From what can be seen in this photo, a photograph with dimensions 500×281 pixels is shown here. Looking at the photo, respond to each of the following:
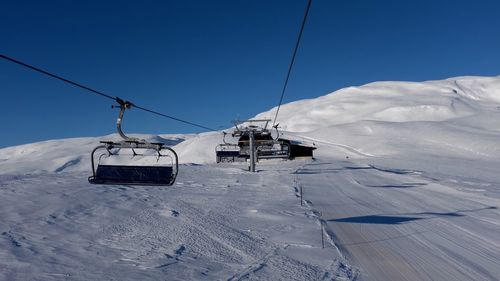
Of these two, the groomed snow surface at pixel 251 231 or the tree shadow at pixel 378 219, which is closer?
the groomed snow surface at pixel 251 231

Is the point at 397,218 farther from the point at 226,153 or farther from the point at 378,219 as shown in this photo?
the point at 226,153

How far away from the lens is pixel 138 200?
13922 mm

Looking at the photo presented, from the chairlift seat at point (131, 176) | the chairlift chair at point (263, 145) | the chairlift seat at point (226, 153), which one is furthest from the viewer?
the chairlift seat at point (226, 153)

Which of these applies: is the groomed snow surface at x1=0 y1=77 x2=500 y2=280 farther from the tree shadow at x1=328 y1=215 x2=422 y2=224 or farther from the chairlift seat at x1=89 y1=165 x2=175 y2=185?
the chairlift seat at x1=89 y1=165 x2=175 y2=185

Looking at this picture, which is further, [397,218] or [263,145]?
[263,145]

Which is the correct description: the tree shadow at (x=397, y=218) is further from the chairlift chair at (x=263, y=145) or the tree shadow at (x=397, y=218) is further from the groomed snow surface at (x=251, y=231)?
the chairlift chair at (x=263, y=145)

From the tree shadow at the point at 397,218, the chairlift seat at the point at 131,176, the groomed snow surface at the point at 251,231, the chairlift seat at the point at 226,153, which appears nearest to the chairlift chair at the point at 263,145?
the groomed snow surface at the point at 251,231

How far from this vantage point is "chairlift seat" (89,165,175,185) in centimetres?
991

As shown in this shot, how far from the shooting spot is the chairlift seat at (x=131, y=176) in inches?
390

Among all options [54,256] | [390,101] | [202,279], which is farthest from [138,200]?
[390,101]

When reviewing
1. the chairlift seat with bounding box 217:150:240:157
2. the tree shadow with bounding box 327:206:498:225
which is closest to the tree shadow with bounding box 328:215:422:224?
the tree shadow with bounding box 327:206:498:225

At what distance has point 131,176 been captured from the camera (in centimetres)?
1005

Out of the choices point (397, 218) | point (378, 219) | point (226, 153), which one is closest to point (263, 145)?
point (226, 153)

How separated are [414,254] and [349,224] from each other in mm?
2815
